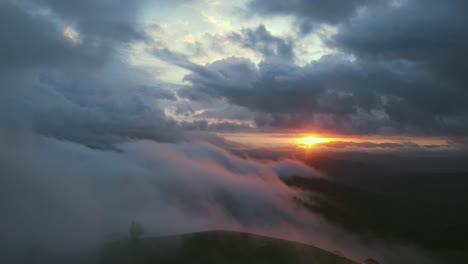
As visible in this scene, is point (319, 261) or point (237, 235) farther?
point (237, 235)

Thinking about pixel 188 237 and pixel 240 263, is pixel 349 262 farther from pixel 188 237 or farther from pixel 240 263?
pixel 188 237

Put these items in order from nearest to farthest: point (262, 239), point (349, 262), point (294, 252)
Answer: point (349, 262) < point (294, 252) < point (262, 239)

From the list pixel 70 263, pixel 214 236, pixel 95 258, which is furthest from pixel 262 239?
pixel 70 263

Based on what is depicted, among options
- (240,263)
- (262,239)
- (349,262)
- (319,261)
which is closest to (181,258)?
(240,263)

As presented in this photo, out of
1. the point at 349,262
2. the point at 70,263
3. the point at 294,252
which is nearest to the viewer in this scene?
the point at 349,262

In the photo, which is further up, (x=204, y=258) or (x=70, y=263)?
(x=204, y=258)

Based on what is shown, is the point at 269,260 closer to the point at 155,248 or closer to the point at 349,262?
the point at 349,262
